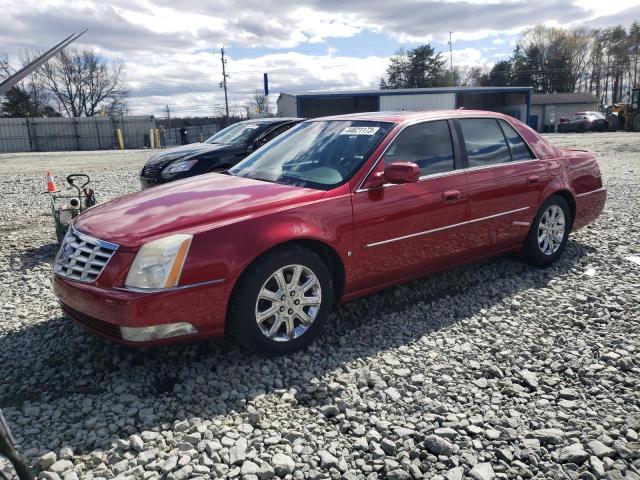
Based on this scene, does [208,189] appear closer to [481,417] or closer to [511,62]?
[481,417]

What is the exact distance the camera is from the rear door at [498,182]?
445 centimetres

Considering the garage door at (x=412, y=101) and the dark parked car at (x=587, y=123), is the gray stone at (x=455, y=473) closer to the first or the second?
the garage door at (x=412, y=101)

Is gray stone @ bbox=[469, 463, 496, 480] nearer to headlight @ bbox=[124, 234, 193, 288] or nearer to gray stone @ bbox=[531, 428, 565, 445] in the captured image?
gray stone @ bbox=[531, 428, 565, 445]

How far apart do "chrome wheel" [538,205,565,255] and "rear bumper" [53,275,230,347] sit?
11.2 ft

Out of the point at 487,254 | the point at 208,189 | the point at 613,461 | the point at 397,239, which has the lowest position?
the point at 613,461

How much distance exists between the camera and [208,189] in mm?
3807

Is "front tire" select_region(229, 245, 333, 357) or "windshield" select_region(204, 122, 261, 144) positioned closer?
"front tire" select_region(229, 245, 333, 357)

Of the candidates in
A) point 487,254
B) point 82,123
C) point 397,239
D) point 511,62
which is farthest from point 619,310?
point 511,62

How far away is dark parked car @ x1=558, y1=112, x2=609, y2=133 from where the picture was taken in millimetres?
38125

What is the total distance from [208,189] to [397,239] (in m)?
1.47

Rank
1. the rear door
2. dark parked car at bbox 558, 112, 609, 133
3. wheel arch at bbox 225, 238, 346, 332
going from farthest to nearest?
1. dark parked car at bbox 558, 112, 609, 133
2. the rear door
3. wheel arch at bbox 225, 238, 346, 332

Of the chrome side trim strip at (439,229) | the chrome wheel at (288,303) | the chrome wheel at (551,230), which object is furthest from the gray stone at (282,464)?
the chrome wheel at (551,230)

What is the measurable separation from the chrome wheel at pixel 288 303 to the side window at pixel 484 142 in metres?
1.94

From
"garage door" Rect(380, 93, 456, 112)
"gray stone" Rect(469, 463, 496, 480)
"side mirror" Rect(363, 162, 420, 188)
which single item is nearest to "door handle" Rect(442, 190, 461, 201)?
"side mirror" Rect(363, 162, 420, 188)
